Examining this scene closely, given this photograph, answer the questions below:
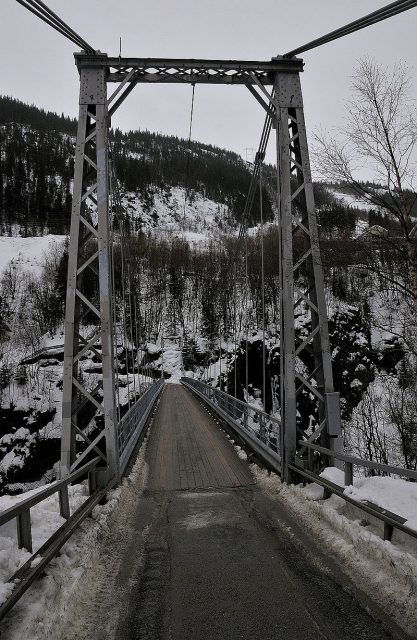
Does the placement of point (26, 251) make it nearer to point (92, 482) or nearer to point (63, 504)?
point (92, 482)

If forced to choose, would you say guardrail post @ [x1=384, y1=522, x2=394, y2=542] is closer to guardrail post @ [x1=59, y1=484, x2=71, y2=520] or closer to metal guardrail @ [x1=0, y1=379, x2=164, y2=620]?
metal guardrail @ [x1=0, y1=379, x2=164, y2=620]

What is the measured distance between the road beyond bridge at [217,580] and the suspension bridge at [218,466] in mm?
16

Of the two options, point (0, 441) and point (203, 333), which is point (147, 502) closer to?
point (0, 441)

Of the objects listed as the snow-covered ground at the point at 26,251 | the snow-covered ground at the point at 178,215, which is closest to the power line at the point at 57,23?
the snow-covered ground at the point at 26,251

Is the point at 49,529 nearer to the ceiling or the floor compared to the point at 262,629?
nearer to the ceiling

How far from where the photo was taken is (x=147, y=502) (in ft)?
21.8

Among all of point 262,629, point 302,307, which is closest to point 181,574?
point 262,629

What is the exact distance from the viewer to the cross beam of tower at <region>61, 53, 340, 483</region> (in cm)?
671

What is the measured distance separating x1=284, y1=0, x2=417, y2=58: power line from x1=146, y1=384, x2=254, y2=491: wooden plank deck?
22.5 feet

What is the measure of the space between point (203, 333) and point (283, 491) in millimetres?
46805

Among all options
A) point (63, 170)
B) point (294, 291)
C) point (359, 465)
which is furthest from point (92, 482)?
point (63, 170)

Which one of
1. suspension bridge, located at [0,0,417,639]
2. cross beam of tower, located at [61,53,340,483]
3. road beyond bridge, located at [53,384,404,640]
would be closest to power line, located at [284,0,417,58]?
suspension bridge, located at [0,0,417,639]

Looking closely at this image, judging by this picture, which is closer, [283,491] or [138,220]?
[283,491]

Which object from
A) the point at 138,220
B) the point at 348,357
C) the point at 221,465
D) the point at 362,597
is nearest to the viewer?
the point at 362,597
